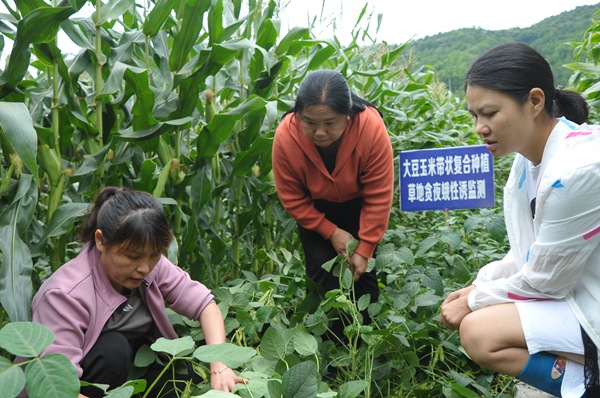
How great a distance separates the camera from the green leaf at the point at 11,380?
104cm

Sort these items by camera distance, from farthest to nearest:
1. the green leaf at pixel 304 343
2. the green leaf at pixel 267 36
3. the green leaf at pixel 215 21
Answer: the green leaf at pixel 267 36, the green leaf at pixel 215 21, the green leaf at pixel 304 343

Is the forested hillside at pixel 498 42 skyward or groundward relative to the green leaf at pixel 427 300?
groundward

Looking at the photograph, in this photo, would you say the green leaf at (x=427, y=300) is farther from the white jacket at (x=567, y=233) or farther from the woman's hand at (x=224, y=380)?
the woman's hand at (x=224, y=380)

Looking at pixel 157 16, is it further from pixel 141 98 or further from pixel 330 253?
pixel 330 253

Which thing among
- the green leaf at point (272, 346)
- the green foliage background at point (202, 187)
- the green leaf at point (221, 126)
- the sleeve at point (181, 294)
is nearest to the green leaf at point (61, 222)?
the green foliage background at point (202, 187)

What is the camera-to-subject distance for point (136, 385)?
52.1 inches

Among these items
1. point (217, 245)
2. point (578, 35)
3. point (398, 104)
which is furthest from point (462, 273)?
point (578, 35)

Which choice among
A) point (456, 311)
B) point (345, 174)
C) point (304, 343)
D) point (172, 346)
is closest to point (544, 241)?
point (456, 311)

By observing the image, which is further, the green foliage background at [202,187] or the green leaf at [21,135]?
the green foliage background at [202,187]

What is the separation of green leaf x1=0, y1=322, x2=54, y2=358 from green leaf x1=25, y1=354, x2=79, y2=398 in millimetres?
24

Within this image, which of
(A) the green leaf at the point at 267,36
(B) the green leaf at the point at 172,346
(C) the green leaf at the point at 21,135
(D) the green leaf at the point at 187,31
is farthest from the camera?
(A) the green leaf at the point at 267,36

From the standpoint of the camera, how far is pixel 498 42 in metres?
11.6

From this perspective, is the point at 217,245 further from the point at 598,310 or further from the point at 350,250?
the point at 598,310

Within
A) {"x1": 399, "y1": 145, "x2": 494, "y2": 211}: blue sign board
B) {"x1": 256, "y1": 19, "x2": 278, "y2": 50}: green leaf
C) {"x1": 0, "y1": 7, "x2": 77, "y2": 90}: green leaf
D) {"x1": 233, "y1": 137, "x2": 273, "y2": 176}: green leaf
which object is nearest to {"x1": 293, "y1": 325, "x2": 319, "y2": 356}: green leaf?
{"x1": 233, "y1": 137, "x2": 273, "y2": 176}: green leaf
